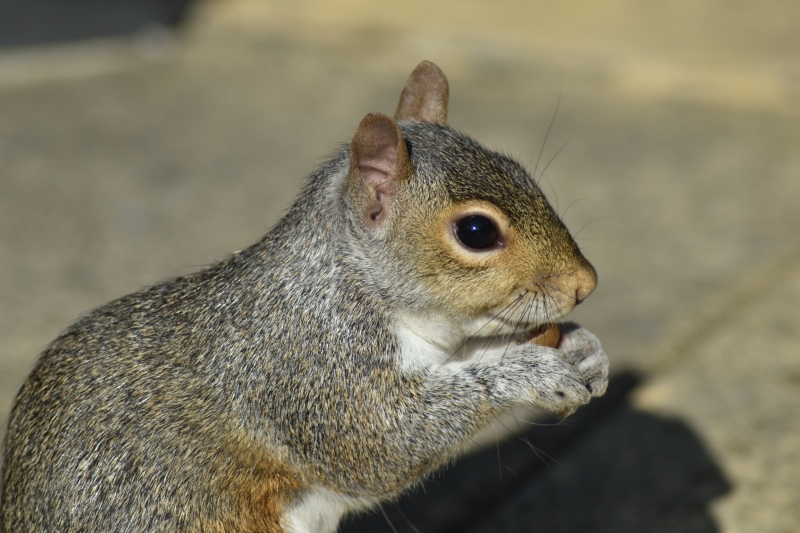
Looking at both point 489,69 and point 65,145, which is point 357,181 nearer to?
point 65,145

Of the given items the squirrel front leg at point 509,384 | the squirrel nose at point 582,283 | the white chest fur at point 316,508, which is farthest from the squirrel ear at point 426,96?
the white chest fur at point 316,508

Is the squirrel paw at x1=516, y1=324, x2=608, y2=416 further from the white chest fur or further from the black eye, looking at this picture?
the white chest fur

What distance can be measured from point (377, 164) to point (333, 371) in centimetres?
50

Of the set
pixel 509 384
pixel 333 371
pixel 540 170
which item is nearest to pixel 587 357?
pixel 509 384

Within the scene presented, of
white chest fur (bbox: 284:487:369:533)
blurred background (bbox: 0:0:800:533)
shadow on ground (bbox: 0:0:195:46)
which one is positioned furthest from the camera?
shadow on ground (bbox: 0:0:195:46)

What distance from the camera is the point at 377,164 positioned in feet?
7.20

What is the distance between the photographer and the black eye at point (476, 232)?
7.13 ft

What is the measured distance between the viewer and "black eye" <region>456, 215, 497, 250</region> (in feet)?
7.13

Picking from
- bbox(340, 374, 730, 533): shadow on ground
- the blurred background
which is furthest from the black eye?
bbox(340, 374, 730, 533): shadow on ground

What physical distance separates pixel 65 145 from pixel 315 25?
2.19 meters

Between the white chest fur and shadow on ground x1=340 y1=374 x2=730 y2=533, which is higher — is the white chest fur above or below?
above

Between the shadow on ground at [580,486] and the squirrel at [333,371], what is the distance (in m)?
0.73

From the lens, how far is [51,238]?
4.50m

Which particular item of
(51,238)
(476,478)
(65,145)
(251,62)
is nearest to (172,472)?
(476,478)
